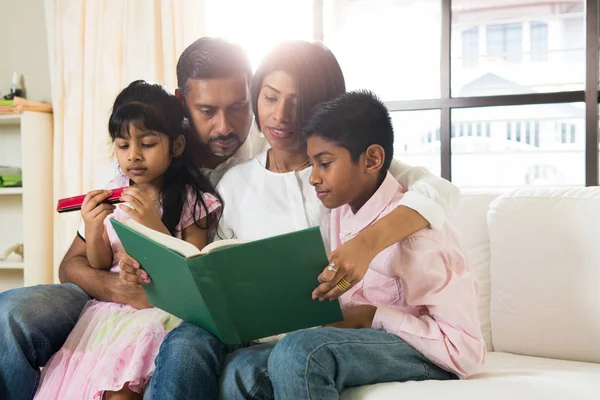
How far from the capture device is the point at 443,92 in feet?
9.52

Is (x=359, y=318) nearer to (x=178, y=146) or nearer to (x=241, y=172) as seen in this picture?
(x=241, y=172)

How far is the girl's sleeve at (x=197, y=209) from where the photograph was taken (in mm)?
1663

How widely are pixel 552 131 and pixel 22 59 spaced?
462cm

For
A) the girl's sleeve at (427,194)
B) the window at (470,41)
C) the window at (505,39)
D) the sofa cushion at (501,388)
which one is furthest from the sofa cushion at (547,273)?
the window at (470,41)

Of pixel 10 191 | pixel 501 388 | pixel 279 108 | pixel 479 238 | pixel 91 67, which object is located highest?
pixel 91 67

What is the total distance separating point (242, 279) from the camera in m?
1.20

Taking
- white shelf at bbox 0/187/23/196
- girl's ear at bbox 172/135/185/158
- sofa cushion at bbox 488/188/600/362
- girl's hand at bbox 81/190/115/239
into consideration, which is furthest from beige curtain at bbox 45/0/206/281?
sofa cushion at bbox 488/188/600/362

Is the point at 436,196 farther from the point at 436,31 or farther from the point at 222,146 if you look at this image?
the point at 436,31

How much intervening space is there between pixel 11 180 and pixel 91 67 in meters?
0.61

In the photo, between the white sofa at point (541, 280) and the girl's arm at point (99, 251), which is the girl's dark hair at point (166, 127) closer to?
the girl's arm at point (99, 251)

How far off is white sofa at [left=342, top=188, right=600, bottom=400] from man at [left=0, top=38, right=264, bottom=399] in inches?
28.2

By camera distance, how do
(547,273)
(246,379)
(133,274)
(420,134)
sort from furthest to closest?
(420,134) < (547,273) < (133,274) < (246,379)

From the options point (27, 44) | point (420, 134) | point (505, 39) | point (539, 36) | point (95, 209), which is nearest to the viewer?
point (95, 209)

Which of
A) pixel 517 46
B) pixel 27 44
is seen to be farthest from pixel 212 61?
pixel 517 46
